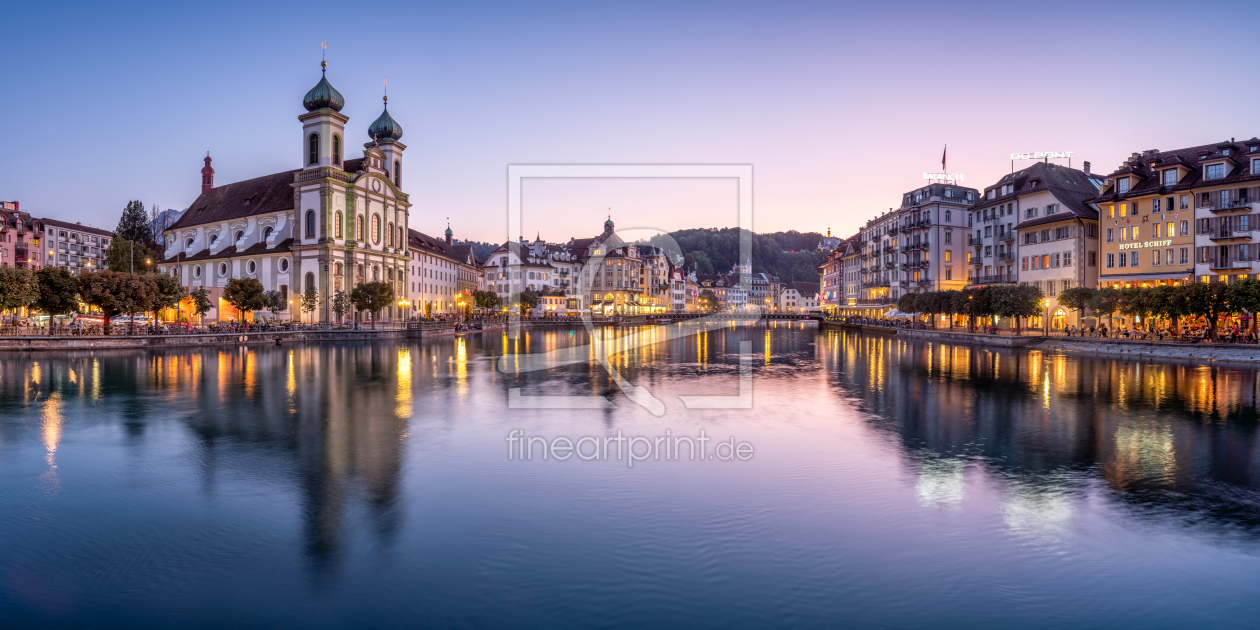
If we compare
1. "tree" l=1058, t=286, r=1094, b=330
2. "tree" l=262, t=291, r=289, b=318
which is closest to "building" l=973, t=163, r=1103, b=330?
"tree" l=1058, t=286, r=1094, b=330

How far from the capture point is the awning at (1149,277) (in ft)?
179

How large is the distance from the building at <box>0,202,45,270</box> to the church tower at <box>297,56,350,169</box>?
180 feet

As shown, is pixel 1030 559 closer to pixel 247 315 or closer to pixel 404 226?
pixel 247 315

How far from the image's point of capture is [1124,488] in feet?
43.3

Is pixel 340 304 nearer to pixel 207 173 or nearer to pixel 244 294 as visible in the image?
pixel 244 294

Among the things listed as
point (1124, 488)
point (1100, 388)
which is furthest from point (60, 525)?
point (1100, 388)

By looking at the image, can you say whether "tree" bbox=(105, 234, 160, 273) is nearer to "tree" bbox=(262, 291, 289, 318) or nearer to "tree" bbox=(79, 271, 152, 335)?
"tree" bbox=(262, 291, 289, 318)

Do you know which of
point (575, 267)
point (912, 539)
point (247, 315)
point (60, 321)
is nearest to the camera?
point (912, 539)

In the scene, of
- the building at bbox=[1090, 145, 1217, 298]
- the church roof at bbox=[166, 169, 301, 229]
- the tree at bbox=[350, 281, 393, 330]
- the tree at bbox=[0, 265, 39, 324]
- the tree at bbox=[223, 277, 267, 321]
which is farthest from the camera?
the church roof at bbox=[166, 169, 301, 229]

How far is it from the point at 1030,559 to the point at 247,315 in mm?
85249

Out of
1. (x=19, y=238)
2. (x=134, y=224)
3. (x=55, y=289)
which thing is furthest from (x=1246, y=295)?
(x=19, y=238)

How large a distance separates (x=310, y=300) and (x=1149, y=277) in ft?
262

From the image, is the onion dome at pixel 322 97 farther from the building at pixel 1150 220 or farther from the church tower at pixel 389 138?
the building at pixel 1150 220

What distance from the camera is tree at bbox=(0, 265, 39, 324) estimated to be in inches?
1793
